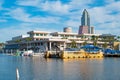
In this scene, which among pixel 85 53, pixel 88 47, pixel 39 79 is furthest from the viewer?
pixel 88 47

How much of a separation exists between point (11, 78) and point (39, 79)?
504 cm

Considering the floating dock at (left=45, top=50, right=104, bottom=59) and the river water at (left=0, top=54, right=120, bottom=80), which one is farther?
the floating dock at (left=45, top=50, right=104, bottom=59)

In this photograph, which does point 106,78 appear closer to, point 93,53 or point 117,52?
point 93,53

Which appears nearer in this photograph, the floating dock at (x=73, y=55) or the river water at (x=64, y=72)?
the river water at (x=64, y=72)

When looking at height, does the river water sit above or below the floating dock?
below

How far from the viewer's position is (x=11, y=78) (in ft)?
163

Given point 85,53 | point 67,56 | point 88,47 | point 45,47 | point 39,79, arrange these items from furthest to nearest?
1. point 45,47
2. point 88,47
3. point 85,53
4. point 67,56
5. point 39,79

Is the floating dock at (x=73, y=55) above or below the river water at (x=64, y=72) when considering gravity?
above

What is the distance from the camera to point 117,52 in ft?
500

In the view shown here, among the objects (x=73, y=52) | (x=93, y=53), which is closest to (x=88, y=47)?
(x=93, y=53)

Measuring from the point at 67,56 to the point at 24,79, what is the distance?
76352mm

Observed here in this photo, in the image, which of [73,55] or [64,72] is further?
[73,55]

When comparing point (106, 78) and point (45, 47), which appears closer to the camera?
point (106, 78)

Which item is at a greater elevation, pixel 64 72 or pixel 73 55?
pixel 73 55
